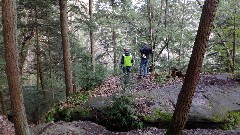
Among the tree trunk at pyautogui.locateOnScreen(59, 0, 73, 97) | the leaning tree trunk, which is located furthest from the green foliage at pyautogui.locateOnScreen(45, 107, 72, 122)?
the leaning tree trunk

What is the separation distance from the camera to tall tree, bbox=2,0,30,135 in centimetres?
839

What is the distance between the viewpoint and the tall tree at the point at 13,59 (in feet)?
27.5

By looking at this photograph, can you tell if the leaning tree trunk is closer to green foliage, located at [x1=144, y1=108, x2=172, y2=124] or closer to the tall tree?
green foliage, located at [x1=144, y1=108, x2=172, y2=124]

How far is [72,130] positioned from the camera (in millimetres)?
10734

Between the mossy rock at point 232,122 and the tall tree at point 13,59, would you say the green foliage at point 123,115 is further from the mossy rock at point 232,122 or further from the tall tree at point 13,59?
the tall tree at point 13,59

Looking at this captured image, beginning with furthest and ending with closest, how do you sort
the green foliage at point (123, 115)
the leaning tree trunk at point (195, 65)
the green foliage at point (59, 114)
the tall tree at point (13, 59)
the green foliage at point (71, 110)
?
the green foliage at point (59, 114), the green foliage at point (71, 110), the green foliage at point (123, 115), the tall tree at point (13, 59), the leaning tree trunk at point (195, 65)

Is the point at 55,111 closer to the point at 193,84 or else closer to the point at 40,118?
the point at 193,84

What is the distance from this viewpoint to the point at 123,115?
457 inches

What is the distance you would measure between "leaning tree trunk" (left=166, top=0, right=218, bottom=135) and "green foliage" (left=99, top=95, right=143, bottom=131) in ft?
11.3

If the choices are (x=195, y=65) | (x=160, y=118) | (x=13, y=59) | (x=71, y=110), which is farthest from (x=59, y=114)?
(x=195, y=65)

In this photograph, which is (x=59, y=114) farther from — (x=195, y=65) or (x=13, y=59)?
(x=195, y=65)

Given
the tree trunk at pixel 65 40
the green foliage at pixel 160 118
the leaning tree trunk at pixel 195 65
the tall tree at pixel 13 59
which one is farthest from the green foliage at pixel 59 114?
the leaning tree trunk at pixel 195 65

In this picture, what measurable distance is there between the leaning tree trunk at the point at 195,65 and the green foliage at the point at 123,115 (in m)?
3.46

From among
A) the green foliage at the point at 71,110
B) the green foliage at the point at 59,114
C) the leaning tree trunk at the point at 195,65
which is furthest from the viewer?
the green foliage at the point at 59,114
